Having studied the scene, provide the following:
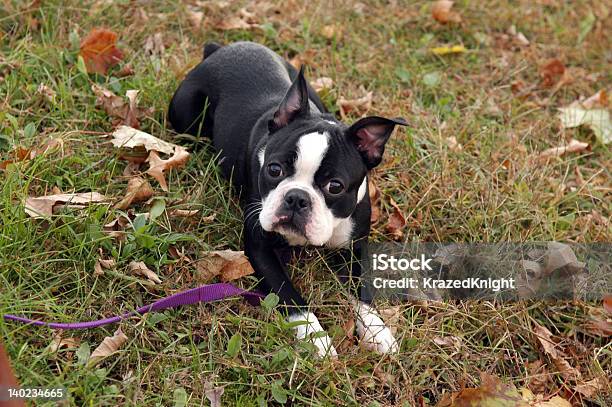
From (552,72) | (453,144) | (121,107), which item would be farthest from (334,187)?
(552,72)

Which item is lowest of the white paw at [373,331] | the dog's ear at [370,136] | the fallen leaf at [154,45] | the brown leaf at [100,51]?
the white paw at [373,331]

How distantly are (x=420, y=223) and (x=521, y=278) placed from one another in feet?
2.10

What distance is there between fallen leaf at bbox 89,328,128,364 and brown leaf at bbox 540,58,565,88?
13.1ft

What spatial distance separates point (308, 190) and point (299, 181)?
3.3 inches

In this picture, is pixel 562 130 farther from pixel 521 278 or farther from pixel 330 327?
pixel 330 327

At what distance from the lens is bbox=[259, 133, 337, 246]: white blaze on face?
3.44 m

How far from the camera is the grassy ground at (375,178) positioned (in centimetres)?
320

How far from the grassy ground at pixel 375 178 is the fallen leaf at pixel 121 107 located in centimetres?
6

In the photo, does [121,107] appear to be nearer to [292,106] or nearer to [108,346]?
[292,106]

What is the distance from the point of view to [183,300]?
3.39 metres

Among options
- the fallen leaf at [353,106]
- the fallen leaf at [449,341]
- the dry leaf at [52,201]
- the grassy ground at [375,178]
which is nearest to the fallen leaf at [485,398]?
the grassy ground at [375,178]

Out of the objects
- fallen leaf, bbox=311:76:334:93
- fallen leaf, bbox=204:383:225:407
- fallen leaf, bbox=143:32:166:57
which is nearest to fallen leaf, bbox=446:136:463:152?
fallen leaf, bbox=311:76:334:93

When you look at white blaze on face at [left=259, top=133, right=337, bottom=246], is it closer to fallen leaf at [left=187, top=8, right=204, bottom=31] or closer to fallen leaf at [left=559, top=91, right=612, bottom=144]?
fallen leaf at [left=187, top=8, right=204, bottom=31]

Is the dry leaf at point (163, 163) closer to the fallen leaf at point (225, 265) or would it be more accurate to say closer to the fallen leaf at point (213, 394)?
the fallen leaf at point (225, 265)
